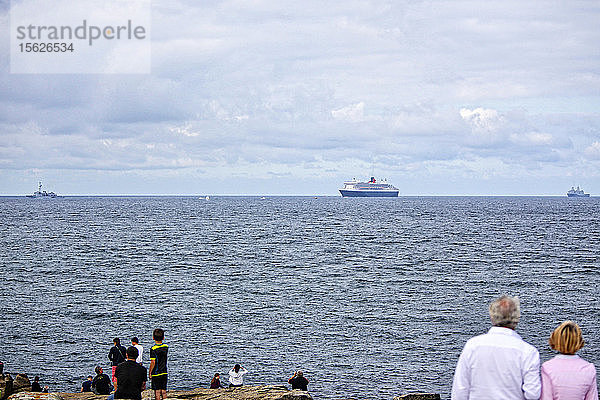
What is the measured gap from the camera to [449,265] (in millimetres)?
62688

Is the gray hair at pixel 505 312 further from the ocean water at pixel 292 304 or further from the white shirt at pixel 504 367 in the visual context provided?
the ocean water at pixel 292 304

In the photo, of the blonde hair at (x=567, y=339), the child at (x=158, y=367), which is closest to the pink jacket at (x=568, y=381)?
the blonde hair at (x=567, y=339)

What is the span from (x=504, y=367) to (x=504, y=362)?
5 centimetres

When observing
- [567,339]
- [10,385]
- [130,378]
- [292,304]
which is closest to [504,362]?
[567,339]

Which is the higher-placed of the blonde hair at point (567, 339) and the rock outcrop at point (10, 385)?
the blonde hair at point (567, 339)

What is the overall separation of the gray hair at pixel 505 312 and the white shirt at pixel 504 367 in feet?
0.23

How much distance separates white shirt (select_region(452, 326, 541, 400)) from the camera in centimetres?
638

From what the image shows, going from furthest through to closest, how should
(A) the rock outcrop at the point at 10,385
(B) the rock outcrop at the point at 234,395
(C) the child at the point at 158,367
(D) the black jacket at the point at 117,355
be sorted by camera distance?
1. (D) the black jacket at the point at 117,355
2. (A) the rock outcrop at the point at 10,385
3. (B) the rock outcrop at the point at 234,395
4. (C) the child at the point at 158,367

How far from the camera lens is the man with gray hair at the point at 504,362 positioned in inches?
251

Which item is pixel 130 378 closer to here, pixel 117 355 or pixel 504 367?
pixel 117 355

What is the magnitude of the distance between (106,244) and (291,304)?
48649mm

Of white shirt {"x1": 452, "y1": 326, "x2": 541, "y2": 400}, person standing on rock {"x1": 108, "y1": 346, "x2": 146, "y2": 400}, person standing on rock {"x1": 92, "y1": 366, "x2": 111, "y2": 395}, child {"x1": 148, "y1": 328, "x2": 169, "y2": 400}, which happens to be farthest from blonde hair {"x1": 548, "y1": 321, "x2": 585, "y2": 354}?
person standing on rock {"x1": 92, "y1": 366, "x2": 111, "y2": 395}

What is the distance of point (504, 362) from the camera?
641cm

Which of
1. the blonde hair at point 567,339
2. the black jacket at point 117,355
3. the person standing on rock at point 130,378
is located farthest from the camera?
the black jacket at point 117,355
